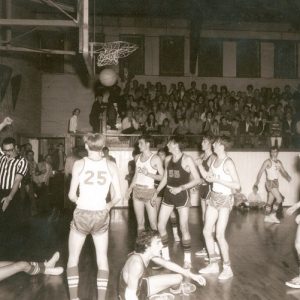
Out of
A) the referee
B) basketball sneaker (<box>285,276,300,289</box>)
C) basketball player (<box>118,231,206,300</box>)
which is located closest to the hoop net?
the referee

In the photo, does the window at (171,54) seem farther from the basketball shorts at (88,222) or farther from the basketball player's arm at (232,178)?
the basketball shorts at (88,222)

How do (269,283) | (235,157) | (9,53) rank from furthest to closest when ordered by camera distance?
(235,157)
(9,53)
(269,283)

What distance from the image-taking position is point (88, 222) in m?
4.01

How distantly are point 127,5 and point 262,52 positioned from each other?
588 cm

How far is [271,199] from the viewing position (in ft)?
35.0

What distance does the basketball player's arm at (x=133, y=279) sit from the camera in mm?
3615

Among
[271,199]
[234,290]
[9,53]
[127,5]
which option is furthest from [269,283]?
[127,5]

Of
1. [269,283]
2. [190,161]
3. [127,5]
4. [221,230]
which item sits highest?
[127,5]

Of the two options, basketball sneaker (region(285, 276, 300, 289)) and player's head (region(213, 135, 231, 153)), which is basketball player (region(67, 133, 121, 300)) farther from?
basketball sneaker (region(285, 276, 300, 289))

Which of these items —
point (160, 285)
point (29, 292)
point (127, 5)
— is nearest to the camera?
point (160, 285)

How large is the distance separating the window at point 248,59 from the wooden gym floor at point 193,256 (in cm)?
835

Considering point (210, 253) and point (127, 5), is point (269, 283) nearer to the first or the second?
point (210, 253)

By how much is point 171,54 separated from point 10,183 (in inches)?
474

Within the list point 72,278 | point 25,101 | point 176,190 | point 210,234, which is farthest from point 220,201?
point 25,101
